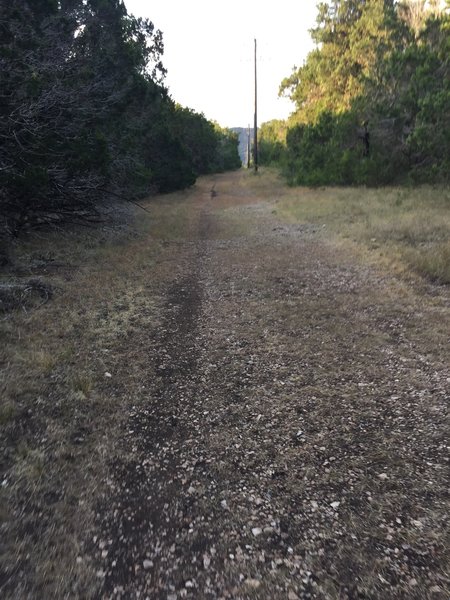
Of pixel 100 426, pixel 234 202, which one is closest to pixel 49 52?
pixel 100 426

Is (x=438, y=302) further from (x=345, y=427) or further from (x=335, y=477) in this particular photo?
(x=335, y=477)

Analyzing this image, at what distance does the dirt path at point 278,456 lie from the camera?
2209mm

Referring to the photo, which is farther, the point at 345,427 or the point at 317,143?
the point at 317,143

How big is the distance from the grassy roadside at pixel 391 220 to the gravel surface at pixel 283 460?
213cm

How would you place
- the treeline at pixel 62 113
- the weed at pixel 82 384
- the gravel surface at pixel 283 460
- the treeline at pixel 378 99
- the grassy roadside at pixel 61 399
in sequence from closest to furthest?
the gravel surface at pixel 283 460 < the grassy roadside at pixel 61 399 < the weed at pixel 82 384 < the treeline at pixel 62 113 < the treeline at pixel 378 99

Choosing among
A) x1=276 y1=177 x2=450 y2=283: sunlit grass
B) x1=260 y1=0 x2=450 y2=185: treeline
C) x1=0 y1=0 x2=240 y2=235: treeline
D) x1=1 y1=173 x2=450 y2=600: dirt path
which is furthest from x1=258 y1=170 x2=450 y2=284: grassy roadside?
x1=0 y1=0 x2=240 y2=235: treeline

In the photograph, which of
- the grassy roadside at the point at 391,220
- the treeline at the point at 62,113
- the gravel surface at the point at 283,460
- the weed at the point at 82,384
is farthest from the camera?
the grassy roadside at the point at 391,220

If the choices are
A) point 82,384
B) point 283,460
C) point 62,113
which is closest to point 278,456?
point 283,460

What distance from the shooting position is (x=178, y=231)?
1269cm

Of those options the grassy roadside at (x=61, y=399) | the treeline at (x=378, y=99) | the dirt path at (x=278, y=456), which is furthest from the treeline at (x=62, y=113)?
the treeline at (x=378, y=99)

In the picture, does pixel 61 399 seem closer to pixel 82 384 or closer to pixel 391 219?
pixel 82 384

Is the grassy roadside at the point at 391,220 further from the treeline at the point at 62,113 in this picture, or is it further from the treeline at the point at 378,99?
the treeline at the point at 62,113

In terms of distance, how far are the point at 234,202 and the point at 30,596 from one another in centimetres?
1983

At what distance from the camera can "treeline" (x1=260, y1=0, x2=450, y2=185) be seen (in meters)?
16.0
